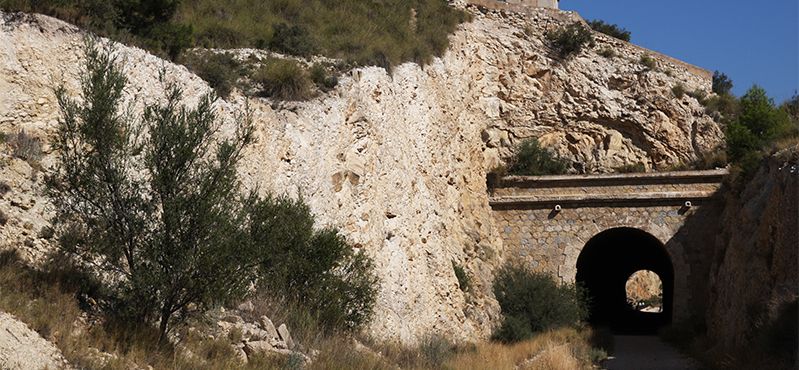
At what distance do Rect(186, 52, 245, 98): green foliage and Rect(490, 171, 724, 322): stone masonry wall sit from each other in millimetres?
10582

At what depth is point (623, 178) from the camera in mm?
20062

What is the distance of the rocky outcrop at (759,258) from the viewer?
38.8 feet

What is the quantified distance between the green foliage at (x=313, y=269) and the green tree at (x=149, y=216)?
1812mm

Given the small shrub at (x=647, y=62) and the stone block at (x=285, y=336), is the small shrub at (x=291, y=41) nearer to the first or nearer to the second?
the stone block at (x=285, y=336)

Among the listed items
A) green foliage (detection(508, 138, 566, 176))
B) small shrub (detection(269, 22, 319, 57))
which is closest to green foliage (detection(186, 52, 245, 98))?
small shrub (detection(269, 22, 319, 57))

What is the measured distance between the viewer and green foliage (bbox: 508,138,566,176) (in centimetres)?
2161

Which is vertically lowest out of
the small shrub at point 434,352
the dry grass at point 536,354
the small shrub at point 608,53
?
the dry grass at point 536,354

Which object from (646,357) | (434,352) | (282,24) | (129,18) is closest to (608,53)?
(646,357)

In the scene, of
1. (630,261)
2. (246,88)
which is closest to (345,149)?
(246,88)

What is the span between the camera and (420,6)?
70.9 ft

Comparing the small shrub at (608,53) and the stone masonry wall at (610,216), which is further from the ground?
the small shrub at (608,53)

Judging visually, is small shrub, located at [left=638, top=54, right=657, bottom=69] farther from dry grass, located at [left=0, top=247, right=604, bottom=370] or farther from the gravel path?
dry grass, located at [left=0, top=247, right=604, bottom=370]

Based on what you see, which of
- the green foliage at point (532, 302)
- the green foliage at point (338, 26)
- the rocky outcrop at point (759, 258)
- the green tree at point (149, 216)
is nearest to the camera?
the green tree at point (149, 216)

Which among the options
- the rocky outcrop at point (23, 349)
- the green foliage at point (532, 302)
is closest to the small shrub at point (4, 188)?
the rocky outcrop at point (23, 349)
